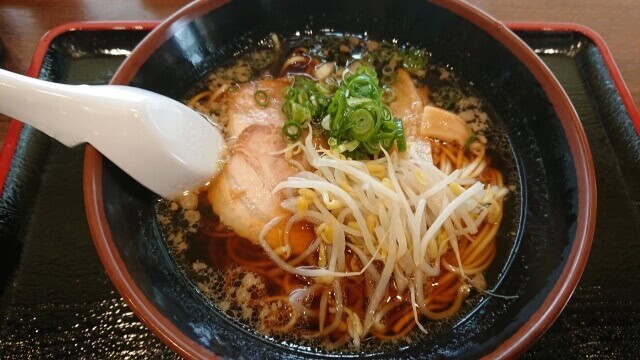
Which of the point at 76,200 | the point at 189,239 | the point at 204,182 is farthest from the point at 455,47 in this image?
the point at 76,200

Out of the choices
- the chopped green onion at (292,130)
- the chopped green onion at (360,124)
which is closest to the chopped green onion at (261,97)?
the chopped green onion at (292,130)

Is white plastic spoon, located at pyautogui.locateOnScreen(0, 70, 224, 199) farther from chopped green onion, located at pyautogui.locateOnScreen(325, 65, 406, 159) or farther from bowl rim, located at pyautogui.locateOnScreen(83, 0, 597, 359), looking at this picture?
chopped green onion, located at pyautogui.locateOnScreen(325, 65, 406, 159)

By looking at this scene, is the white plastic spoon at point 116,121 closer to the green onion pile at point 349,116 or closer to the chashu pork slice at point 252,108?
the chashu pork slice at point 252,108

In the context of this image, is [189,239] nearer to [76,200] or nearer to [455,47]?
[76,200]

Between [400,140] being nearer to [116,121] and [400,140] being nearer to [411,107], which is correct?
[411,107]

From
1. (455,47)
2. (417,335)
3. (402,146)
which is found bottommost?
(417,335)

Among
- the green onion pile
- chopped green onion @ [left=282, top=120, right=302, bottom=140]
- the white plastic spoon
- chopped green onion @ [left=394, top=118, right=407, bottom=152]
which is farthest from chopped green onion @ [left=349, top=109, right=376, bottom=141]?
the white plastic spoon
